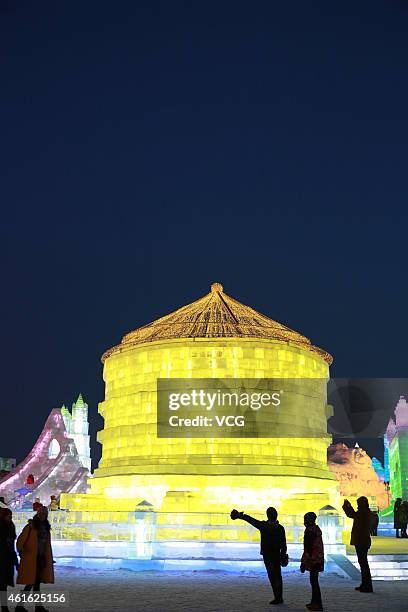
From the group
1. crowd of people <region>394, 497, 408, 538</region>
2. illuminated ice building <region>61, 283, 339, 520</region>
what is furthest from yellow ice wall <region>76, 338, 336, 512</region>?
crowd of people <region>394, 497, 408, 538</region>

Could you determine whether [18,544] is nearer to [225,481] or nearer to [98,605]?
[98,605]

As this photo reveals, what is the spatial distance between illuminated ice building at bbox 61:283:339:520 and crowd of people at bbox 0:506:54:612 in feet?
59.6

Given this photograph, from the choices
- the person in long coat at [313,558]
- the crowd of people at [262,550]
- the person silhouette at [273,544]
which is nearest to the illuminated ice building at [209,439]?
the crowd of people at [262,550]

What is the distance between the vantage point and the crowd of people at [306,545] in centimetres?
1227

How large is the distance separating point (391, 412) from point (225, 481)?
27.8 meters

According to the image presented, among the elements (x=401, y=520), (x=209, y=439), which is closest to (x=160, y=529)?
(x=209, y=439)

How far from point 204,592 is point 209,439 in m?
16.7

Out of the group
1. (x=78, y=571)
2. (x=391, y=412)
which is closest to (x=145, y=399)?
(x=78, y=571)

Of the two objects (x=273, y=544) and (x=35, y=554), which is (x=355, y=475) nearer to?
(x=273, y=544)

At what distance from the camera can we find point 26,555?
11234mm

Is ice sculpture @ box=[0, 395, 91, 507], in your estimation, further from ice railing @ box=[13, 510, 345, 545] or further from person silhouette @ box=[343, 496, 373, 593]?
person silhouette @ box=[343, 496, 373, 593]

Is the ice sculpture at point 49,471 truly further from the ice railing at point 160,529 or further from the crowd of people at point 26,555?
the crowd of people at point 26,555

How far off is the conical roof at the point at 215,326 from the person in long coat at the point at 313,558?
67.5 feet

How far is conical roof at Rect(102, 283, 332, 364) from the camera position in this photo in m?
33.4
